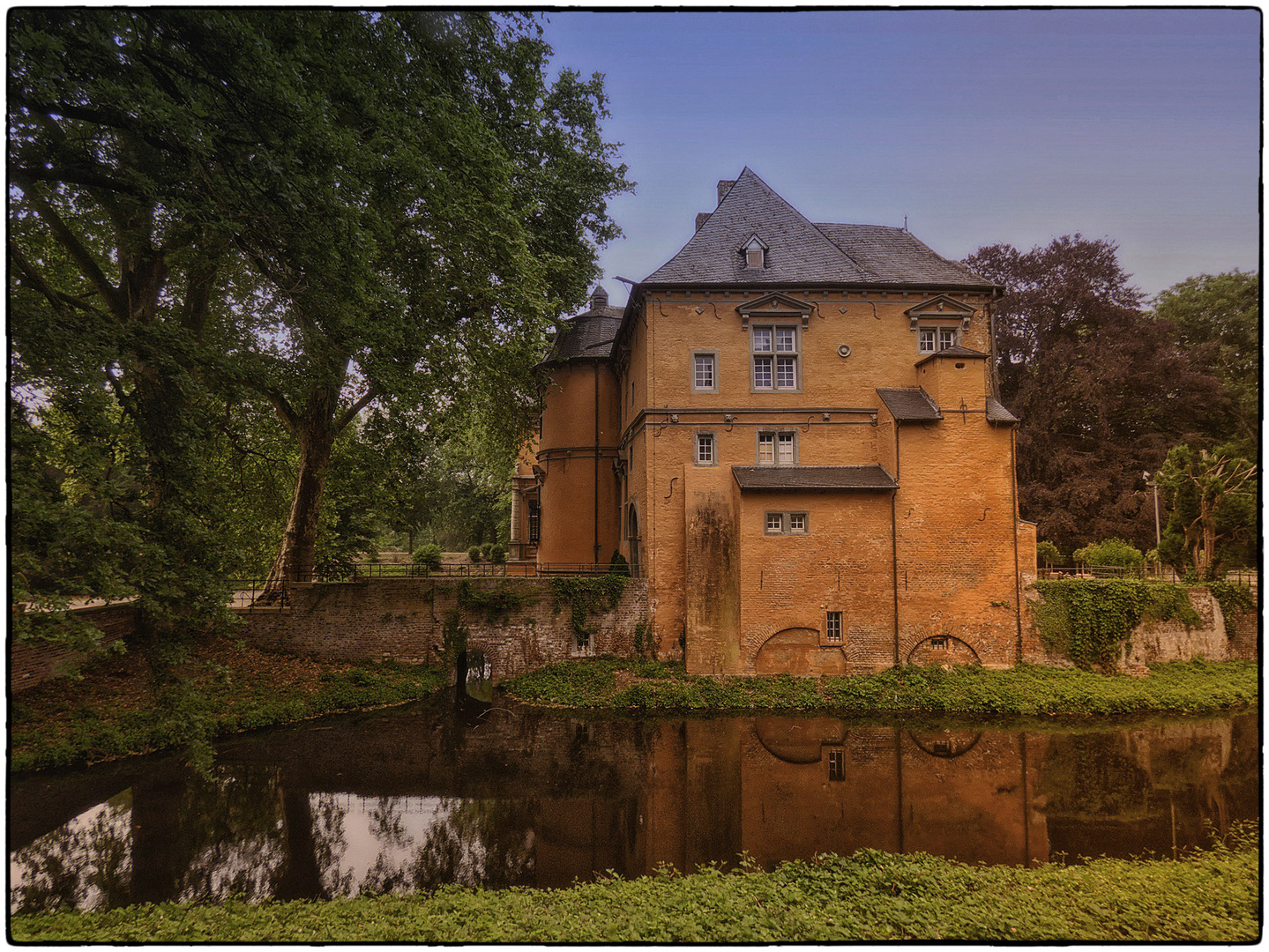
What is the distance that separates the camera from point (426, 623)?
51.9 ft

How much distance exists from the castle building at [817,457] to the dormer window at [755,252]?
2.2 inches

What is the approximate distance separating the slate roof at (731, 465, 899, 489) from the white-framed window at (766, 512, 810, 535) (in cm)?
75

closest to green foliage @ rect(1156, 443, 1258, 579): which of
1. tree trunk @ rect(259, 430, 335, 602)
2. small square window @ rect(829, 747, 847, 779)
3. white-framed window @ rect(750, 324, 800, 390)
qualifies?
white-framed window @ rect(750, 324, 800, 390)

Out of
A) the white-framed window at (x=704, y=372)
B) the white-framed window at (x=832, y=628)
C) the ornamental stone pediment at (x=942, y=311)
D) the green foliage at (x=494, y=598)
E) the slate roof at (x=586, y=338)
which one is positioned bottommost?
the white-framed window at (x=832, y=628)

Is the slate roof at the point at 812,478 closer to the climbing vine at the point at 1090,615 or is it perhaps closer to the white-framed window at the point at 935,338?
the white-framed window at the point at 935,338

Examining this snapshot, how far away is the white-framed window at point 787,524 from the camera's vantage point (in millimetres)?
14641

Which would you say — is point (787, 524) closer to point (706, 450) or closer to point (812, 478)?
point (812, 478)

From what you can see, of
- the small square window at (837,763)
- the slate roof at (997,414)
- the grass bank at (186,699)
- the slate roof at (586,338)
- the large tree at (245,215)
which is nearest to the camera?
the large tree at (245,215)

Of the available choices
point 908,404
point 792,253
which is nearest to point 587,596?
point 908,404

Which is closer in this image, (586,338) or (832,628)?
(832,628)

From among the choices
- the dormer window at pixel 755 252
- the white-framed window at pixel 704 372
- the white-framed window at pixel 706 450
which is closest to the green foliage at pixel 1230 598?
the white-framed window at pixel 706 450

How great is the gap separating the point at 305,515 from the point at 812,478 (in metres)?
13.7

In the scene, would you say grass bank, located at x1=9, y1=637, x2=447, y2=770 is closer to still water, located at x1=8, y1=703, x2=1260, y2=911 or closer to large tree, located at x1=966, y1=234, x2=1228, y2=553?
still water, located at x1=8, y1=703, x2=1260, y2=911

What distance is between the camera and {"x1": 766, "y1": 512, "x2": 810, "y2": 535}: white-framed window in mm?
14641
